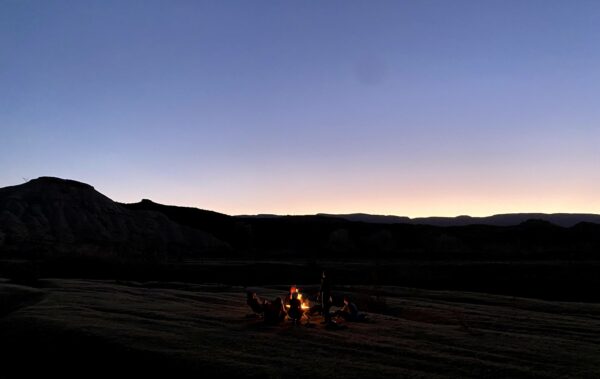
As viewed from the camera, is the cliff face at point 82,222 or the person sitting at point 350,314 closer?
the person sitting at point 350,314

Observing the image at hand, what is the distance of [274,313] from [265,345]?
2.81m

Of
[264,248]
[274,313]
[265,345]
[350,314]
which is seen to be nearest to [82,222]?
[264,248]

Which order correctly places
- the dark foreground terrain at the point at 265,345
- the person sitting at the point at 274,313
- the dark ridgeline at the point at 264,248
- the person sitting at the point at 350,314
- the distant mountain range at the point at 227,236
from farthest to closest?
1. the distant mountain range at the point at 227,236
2. the dark ridgeline at the point at 264,248
3. the person sitting at the point at 350,314
4. the person sitting at the point at 274,313
5. the dark foreground terrain at the point at 265,345

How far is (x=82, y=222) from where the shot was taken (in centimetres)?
7981

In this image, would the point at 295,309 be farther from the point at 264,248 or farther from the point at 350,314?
the point at 264,248

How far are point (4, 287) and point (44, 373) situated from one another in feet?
33.4

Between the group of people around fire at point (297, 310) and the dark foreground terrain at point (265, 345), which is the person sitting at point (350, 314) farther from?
the dark foreground terrain at point (265, 345)

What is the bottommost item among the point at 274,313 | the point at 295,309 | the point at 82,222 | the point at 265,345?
the point at 265,345

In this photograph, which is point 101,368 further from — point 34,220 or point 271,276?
point 34,220

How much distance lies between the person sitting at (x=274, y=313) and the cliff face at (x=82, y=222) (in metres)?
48.1

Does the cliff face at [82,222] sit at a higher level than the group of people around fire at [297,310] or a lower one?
higher

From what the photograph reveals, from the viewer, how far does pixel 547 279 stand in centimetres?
3644

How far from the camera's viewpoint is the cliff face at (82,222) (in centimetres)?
6944

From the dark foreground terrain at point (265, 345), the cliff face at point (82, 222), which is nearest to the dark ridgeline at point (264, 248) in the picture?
the cliff face at point (82, 222)
